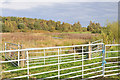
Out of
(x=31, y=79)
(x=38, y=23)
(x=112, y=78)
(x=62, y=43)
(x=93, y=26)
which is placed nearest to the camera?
(x=31, y=79)

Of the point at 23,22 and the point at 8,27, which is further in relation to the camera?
the point at 23,22

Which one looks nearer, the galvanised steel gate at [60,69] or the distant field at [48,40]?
the galvanised steel gate at [60,69]

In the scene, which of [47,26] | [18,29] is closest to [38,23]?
[47,26]

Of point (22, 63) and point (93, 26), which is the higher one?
point (93, 26)

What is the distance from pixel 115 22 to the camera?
13.5 meters

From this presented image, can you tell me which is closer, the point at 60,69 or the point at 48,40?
the point at 60,69

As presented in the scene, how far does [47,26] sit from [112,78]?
569 inches

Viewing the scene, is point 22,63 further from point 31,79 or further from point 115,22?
point 115,22

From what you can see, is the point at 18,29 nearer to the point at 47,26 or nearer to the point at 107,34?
the point at 47,26

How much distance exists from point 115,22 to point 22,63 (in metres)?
10.4

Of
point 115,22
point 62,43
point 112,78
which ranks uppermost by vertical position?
point 115,22

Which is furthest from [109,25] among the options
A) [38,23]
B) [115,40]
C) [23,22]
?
[23,22]

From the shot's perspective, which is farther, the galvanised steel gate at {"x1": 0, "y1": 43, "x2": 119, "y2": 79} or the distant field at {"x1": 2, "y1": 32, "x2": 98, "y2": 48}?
the distant field at {"x1": 2, "y1": 32, "x2": 98, "y2": 48}

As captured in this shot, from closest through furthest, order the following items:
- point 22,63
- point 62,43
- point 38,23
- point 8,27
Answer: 1. point 22,63
2. point 62,43
3. point 8,27
4. point 38,23
